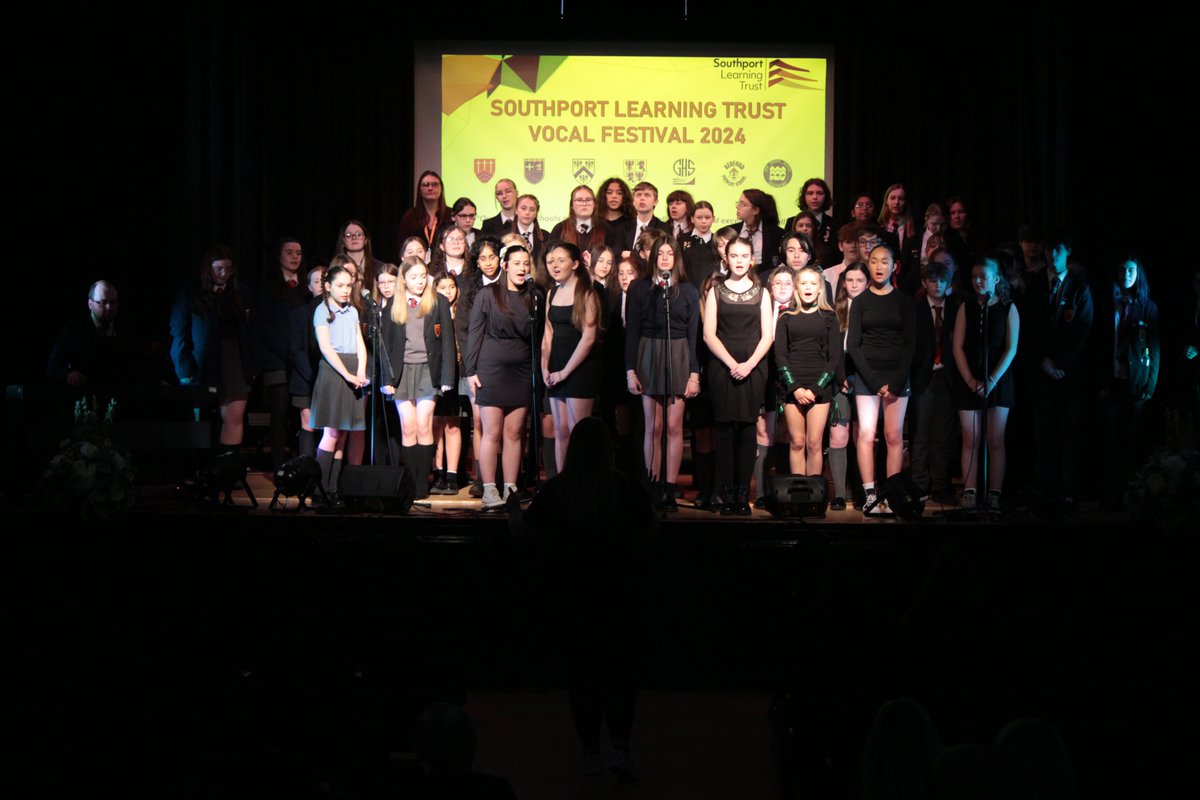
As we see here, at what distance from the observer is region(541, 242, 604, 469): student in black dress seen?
7.35m

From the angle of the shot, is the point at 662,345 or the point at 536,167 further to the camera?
the point at 536,167

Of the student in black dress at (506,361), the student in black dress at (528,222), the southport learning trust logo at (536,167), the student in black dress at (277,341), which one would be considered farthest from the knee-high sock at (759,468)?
the southport learning trust logo at (536,167)

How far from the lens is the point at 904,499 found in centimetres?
662

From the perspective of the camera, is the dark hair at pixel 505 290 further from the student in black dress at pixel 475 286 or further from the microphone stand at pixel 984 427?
the microphone stand at pixel 984 427

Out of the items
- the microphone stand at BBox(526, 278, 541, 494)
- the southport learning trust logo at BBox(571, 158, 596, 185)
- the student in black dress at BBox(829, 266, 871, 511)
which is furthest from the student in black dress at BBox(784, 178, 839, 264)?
the microphone stand at BBox(526, 278, 541, 494)

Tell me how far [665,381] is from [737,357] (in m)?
0.55

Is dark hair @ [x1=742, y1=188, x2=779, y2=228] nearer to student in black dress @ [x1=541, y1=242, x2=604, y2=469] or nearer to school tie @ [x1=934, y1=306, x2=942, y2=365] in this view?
school tie @ [x1=934, y1=306, x2=942, y2=365]

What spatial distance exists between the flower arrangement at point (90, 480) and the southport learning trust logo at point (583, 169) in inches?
211

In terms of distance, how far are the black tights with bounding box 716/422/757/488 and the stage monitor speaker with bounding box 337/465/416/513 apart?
1798mm

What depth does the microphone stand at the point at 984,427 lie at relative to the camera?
23.1 ft

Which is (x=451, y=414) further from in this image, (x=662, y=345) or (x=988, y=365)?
(x=988, y=365)

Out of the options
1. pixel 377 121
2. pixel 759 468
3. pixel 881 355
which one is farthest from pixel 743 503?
pixel 377 121

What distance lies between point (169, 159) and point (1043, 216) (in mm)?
7207

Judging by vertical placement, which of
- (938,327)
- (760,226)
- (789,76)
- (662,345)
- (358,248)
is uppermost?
(789,76)
